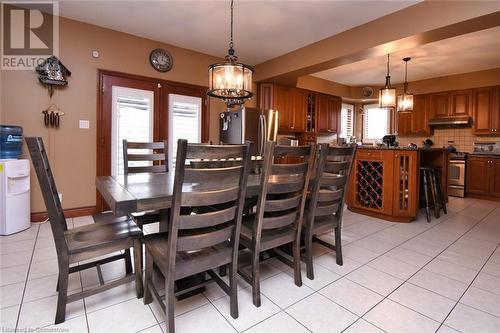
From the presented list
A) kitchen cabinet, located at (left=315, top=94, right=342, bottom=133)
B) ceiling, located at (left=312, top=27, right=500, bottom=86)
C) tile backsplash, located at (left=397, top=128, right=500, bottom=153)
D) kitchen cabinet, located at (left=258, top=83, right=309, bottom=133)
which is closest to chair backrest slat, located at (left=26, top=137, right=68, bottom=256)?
kitchen cabinet, located at (left=258, top=83, right=309, bottom=133)

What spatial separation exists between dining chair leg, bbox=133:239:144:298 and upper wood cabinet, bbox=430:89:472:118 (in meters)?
6.76

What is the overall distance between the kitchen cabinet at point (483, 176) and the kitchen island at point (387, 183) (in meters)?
A: 2.01

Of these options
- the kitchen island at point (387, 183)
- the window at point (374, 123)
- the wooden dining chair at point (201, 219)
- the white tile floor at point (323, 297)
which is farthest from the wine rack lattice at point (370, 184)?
the window at point (374, 123)

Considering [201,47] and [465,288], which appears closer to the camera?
[465,288]

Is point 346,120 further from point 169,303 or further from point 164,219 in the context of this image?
point 169,303

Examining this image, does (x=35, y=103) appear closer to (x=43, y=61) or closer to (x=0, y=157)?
(x=43, y=61)

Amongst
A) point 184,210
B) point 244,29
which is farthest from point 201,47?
point 184,210

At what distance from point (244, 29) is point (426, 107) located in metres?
4.93

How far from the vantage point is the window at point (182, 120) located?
4254 mm

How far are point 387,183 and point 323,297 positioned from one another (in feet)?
7.85

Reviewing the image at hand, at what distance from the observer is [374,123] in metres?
7.21

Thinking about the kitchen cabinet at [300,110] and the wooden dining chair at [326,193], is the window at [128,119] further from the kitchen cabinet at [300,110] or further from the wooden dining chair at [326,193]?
the kitchen cabinet at [300,110]

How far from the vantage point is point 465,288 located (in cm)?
192

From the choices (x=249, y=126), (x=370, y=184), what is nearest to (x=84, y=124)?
(x=249, y=126)
